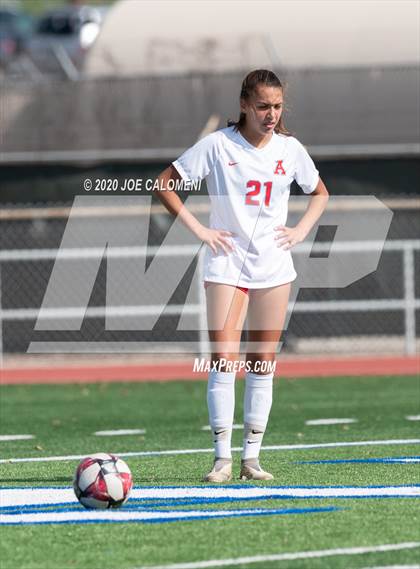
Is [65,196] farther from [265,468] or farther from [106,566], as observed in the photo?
[106,566]

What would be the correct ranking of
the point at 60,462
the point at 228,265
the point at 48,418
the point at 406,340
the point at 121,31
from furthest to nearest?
the point at 121,31 < the point at 406,340 < the point at 48,418 < the point at 60,462 < the point at 228,265

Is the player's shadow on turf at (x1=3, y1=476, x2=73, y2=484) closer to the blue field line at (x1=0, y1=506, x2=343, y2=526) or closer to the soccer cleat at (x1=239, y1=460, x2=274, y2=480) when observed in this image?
the soccer cleat at (x1=239, y1=460, x2=274, y2=480)

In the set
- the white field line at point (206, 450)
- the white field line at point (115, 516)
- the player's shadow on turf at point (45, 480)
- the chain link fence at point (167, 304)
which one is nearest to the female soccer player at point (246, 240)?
the player's shadow on turf at point (45, 480)

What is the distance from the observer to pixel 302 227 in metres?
7.63

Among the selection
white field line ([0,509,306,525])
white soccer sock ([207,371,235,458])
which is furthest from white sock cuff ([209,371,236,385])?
white field line ([0,509,306,525])

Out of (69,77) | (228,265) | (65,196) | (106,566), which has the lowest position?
(106,566)

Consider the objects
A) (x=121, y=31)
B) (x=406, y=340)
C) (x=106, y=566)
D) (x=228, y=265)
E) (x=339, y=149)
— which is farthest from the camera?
(x=121, y=31)

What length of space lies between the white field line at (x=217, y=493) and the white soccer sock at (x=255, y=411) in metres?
0.43

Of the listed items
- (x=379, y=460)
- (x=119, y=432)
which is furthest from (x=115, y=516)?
(x=119, y=432)

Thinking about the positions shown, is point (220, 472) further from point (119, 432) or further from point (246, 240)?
point (119, 432)

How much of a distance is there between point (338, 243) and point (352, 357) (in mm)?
1472

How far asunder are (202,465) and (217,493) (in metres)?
1.57

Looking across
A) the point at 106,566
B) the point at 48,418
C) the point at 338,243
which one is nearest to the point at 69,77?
the point at 338,243

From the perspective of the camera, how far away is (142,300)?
18922mm
